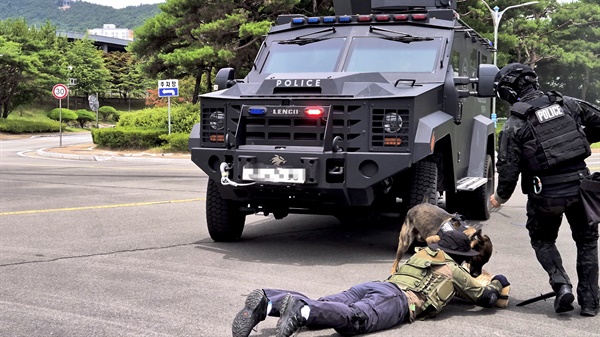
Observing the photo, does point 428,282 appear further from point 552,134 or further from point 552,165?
point 552,134

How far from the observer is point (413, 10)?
850 centimetres

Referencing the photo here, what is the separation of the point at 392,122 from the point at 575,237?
194cm

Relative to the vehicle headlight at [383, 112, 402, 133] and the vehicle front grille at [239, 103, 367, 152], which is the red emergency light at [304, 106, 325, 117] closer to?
the vehicle front grille at [239, 103, 367, 152]

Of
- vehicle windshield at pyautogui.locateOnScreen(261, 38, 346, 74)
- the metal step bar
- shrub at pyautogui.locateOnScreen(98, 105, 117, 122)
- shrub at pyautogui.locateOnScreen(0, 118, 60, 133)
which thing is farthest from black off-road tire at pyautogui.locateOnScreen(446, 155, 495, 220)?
shrub at pyautogui.locateOnScreen(98, 105, 117, 122)

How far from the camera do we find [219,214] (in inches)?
287

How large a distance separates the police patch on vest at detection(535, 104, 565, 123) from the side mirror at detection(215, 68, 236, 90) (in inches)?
158

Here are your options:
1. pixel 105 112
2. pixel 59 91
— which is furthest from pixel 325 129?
pixel 105 112

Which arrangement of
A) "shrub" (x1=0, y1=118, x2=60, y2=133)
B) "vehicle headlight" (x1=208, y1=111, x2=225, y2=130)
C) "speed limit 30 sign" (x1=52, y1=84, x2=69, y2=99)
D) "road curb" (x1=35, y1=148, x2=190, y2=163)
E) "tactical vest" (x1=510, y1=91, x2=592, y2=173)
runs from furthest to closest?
"shrub" (x1=0, y1=118, x2=60, y2=133)
"speed limit 30 sign" (x1=52, y1=84, x2=69, y2=99)
"road curb" (x1=35, y1=148, x2=190, y2=163)
"vehicle headlight" (x1=208, y1=111, x2=225, y2=130)
"tactical vest" (x1=510, y1=91, x2=592, y2=173)

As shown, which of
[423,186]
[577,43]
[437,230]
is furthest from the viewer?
[577,43]

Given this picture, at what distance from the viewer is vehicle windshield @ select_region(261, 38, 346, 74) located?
7.59 metres

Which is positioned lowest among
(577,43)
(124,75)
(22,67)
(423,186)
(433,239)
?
(433,239)

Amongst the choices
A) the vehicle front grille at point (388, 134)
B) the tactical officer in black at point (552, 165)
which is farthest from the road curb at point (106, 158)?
the tactical officer in black at point (552, 165)

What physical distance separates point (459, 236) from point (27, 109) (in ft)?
226

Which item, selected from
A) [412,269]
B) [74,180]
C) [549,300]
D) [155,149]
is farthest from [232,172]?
[155,149]
